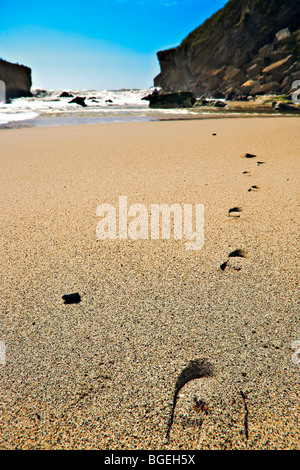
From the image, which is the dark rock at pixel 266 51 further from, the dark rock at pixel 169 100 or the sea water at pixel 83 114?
the sea water at pixel 83 114

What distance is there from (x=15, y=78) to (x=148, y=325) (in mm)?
41407

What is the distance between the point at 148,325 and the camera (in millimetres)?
887

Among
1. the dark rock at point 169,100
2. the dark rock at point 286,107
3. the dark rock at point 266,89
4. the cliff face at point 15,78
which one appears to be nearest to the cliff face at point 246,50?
the dark rock at point 266,89

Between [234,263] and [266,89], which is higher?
[266,89]

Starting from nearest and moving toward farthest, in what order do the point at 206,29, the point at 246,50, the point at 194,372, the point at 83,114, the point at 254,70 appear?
1. the point at 194,372
2. the point at 83,114
3. the point at 254,70
4. the point at 246,50
5. the point at 206,29

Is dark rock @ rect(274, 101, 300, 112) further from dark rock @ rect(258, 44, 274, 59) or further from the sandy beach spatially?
dark rock @ rect(258, 44, 274, 59)

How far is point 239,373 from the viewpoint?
734mm

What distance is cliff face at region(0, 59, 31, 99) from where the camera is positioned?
31.8 metres

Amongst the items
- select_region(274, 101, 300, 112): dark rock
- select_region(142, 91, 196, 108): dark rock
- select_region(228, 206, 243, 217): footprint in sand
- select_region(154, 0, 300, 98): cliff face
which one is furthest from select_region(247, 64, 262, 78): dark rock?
select_region(228, 206, 243, 217): footprint in sand

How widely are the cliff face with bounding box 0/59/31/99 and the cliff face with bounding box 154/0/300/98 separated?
21421 mm

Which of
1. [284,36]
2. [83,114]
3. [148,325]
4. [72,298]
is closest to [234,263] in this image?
[148,325]

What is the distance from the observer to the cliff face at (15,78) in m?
31.8

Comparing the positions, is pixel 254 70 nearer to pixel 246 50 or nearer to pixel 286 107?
pixel 246 50
